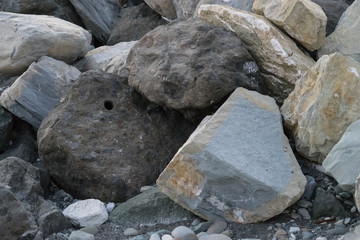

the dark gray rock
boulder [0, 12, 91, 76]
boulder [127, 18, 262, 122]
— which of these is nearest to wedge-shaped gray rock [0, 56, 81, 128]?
boulder [0, 12, 91, 76]

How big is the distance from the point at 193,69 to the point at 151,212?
0.94m

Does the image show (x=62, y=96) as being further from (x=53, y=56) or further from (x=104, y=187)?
(x=104, y=187)

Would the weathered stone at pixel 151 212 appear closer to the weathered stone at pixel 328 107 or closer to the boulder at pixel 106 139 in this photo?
the boulder at pixel 106 139

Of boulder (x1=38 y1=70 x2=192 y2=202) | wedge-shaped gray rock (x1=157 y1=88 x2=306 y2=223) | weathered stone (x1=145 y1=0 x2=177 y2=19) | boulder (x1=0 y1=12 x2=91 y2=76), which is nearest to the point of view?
wedge-shaped gray rock (x1=157 y1=88 x2=306 y2=223)

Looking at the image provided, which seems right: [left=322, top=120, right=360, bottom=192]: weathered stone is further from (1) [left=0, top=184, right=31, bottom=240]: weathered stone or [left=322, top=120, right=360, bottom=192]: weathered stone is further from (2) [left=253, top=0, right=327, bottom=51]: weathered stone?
(1) [left=0, top=184, right=31, bottom=240]: weathered stone

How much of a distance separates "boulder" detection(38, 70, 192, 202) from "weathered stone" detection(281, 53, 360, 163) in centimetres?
92

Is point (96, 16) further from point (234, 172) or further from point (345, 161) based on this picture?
point (345, 161)

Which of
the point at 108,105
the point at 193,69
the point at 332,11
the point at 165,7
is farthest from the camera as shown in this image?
the point at 165,7

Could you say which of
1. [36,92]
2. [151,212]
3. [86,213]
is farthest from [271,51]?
[36,92]

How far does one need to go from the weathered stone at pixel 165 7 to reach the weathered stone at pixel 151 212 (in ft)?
8.96

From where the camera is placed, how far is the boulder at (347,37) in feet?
15.4

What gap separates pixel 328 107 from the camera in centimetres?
396

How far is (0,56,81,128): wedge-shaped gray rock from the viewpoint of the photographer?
16.2 feet

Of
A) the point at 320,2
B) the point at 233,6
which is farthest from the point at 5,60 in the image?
the point at 320,2
